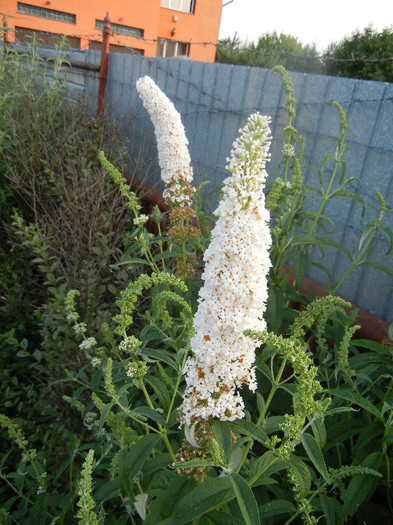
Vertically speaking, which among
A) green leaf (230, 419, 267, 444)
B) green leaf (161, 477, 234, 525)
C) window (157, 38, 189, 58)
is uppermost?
window (157, 38, 189, 58)

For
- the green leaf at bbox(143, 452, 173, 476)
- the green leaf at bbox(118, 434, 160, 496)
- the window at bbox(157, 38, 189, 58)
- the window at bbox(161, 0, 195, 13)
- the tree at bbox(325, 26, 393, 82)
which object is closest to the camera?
the green leaf at bbox(118, 434, 160, 496)

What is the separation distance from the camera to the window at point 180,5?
20047 mm

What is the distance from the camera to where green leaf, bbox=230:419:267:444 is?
3.71 feet

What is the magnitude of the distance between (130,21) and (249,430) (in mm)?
20384

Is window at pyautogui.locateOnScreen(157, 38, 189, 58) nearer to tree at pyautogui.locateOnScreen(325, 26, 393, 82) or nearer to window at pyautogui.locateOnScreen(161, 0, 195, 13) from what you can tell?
window at pyautogui.locateOnScreen(161, 0, 195, 13)

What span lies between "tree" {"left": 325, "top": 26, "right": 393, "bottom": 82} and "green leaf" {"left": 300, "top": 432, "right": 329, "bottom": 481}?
51.7 feet

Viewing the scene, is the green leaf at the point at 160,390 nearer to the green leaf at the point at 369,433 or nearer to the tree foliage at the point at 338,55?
the green leaf at the point at 369,433

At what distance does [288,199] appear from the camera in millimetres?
2348

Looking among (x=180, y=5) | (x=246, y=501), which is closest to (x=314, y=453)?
(x=246, y=501)

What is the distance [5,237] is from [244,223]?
3647mm

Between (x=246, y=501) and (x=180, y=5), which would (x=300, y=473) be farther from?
(x=180, y=5)

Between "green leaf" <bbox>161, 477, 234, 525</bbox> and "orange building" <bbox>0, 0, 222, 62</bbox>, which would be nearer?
"green leaf" <bbox>161, 477, 234, 525</bbox>

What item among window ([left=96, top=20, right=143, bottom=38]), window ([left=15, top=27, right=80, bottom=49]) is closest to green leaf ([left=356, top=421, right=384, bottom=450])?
window ([left=15, top=27, right=80, bottom=49])

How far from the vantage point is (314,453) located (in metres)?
1.12
